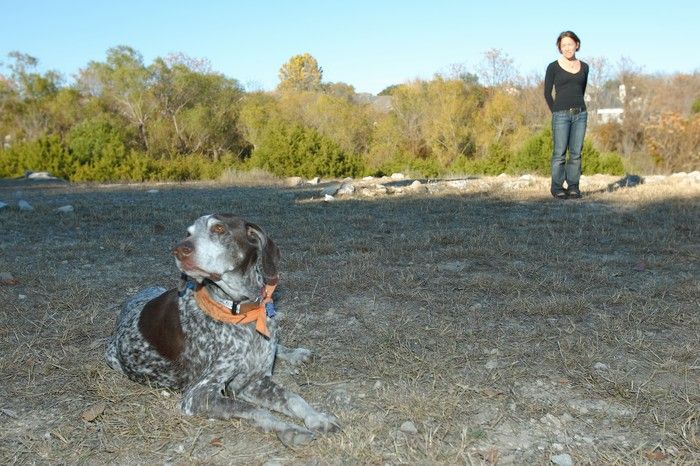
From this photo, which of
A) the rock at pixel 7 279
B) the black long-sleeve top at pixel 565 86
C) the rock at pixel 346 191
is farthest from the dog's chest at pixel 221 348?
the rock at pixel 346 191

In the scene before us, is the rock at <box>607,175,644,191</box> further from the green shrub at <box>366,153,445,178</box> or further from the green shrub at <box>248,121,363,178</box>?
the green shrub at <box>248,121,363,178</box>

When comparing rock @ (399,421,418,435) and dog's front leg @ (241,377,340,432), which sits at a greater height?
dog's front leg @ (241,377,340,432)

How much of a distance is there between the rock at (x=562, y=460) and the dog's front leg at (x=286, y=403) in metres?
0.99

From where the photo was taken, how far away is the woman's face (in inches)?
385

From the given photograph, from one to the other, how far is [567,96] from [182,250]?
8.51 meters

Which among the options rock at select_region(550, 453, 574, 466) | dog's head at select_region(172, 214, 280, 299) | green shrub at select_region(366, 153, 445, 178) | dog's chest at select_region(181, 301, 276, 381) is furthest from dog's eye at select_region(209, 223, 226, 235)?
green shrub at select_region(366, 153, 445, 178)

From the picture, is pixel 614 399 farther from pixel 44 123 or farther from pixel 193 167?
Answer: pixel 44 123

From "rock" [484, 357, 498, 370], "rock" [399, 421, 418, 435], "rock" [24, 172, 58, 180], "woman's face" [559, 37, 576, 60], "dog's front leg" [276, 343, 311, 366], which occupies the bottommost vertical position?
"rock" [399, 421, 418, 435]

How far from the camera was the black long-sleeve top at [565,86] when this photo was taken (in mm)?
10008

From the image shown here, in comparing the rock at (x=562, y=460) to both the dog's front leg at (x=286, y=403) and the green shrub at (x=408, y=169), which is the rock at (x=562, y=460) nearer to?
the dog's front leg at (x=286, y=403)

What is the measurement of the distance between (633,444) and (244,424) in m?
1.80

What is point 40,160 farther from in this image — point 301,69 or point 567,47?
point 301,69

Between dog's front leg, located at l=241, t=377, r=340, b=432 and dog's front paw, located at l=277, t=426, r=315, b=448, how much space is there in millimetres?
98

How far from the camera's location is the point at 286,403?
3.20 meters
